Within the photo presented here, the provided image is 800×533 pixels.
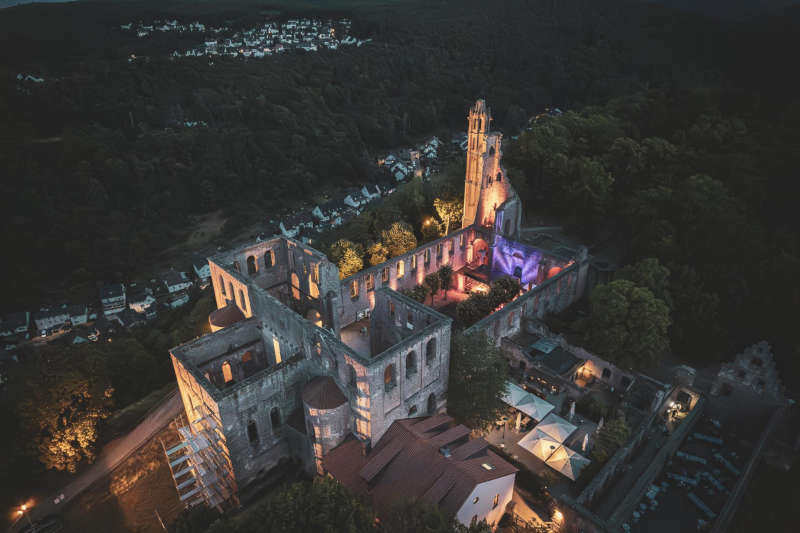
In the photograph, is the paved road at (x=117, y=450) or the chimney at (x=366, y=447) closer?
the chimney at (x=366, y=447)

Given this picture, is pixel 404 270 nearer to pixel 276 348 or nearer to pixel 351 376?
pixel 276 348

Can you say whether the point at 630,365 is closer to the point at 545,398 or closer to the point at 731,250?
the point at 545,398

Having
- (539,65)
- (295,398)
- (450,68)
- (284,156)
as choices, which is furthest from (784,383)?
(450,68)

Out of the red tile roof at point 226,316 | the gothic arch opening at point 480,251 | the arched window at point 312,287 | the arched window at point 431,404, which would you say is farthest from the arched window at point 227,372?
the gothic arch opening at point 480,251

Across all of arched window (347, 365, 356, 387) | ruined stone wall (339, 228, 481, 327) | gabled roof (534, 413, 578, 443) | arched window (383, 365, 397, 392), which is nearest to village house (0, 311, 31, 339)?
ruined stone wall (339, 228, 481, 327)

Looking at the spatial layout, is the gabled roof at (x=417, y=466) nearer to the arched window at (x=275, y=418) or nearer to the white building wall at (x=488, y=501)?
the white building wall at (x=488, y=501)

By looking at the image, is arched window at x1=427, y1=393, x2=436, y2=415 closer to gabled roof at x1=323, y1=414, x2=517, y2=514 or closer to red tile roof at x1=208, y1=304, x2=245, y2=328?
gabled roof at x1=323, y1=414, x2=517, y2=514
